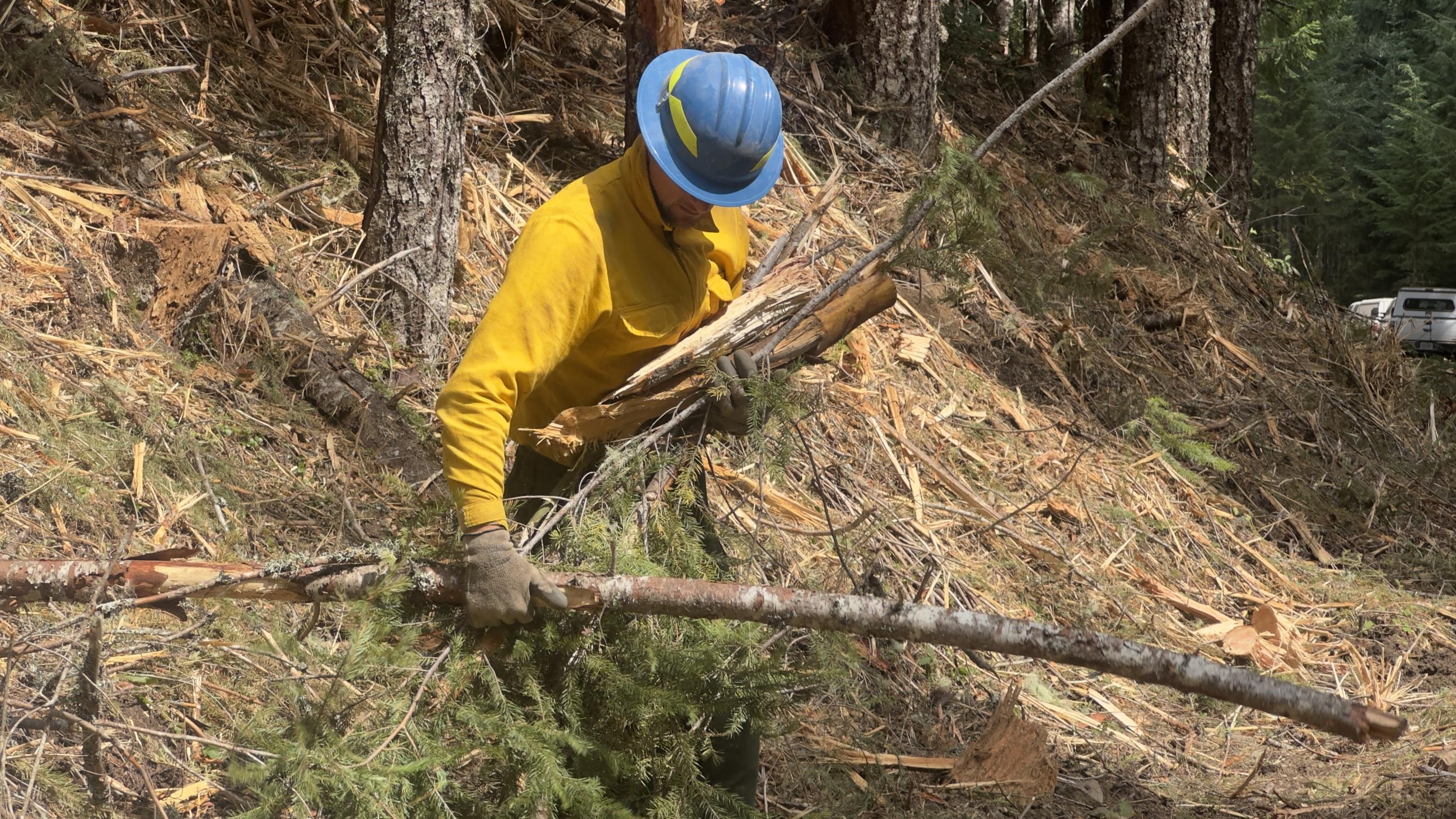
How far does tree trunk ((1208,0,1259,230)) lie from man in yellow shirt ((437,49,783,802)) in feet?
26.3

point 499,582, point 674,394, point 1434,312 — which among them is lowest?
point 1434,312

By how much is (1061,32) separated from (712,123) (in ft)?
31.8

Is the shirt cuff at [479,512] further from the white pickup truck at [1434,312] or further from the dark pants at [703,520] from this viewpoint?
the white pickup truck at [1434,312]

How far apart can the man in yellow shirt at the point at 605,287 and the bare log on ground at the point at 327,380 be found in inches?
73.7

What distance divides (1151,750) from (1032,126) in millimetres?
6228

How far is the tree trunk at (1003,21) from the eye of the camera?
10789 mm

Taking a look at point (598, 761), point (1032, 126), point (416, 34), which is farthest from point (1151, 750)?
point (1032, 126)

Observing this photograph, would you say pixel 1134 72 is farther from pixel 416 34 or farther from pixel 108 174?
pixel 108 174

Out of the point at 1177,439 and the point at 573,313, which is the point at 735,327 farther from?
the point at 1177,439

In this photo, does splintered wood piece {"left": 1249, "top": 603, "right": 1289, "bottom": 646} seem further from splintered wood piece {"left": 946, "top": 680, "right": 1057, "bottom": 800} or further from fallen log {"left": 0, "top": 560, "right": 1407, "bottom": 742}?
fallen log {"left": 0, "top": 560, "right": 1407, "bottom": 742}

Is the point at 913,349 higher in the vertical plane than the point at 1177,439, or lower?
higher

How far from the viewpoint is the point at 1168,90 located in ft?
29.9

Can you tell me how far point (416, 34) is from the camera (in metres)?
5.22

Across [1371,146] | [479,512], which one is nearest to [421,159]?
[479,512]
